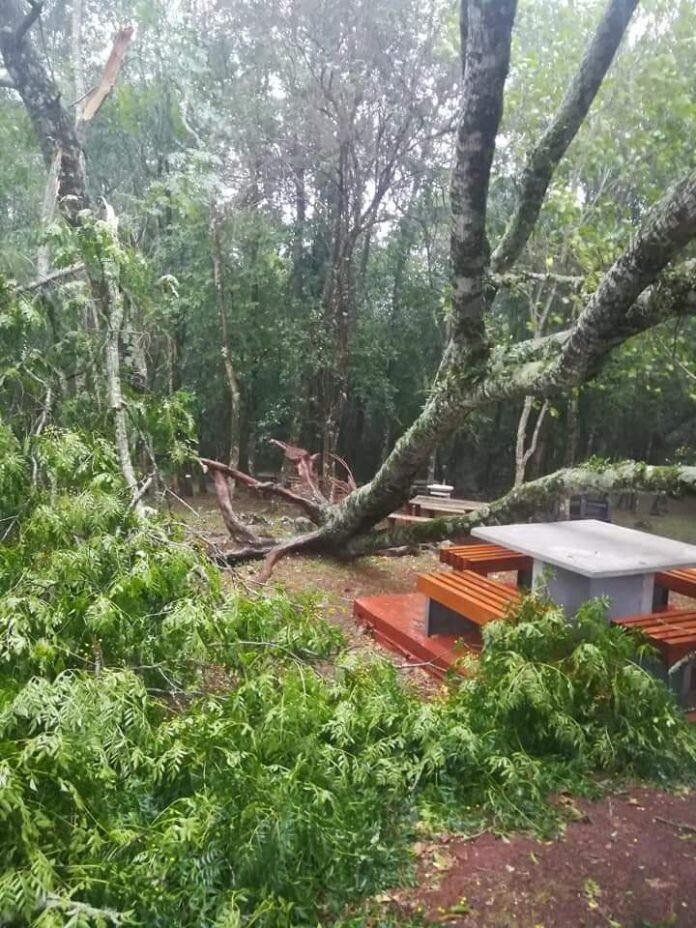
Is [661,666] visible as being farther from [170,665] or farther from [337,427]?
[337,427]

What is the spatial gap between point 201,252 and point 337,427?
11.6 feet

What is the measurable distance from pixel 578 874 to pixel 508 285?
3.71 m

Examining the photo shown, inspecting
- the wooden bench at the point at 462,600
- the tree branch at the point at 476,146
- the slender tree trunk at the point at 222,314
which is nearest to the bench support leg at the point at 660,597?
the wooden bench at the point at 462,600

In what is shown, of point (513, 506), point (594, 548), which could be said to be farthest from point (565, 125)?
point (513, 506)

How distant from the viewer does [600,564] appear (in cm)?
394

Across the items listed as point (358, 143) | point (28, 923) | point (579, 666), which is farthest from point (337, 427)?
point (28, 923)

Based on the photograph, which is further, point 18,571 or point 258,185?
point 258,185

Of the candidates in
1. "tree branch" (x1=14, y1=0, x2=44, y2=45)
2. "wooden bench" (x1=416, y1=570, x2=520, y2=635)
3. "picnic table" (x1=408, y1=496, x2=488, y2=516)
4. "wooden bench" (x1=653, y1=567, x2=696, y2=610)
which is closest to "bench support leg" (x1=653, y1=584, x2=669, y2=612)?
"wooden bench" (x1=653, y1=567, x2=696, y2=610)

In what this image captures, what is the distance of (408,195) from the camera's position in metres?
11.5

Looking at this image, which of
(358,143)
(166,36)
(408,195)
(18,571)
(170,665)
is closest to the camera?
(170,665)

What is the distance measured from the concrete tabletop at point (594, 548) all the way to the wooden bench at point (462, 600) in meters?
0.31

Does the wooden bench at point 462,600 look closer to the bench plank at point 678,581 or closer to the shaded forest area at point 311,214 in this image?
the bench plank at point 678,581

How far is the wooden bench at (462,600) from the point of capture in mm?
4113

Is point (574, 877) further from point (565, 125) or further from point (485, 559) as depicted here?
point (565, 125)
